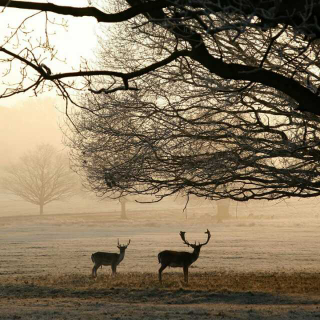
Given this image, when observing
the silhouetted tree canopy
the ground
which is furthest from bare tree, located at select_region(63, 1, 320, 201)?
the ground

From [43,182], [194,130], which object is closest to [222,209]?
[43,182]

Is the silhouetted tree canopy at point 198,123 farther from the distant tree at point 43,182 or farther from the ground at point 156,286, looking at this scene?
the distant tree at point 43,182

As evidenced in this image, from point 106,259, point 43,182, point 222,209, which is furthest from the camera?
point 43,182

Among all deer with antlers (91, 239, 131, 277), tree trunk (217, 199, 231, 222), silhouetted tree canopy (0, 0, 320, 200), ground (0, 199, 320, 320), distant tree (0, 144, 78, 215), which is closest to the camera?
ground (0, 199, 320, 320)

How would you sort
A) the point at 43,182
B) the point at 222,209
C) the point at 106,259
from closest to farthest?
the point at 106,259, the point at 222,209, the point at 43,182

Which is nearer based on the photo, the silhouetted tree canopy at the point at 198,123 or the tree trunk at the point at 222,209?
the silhouetted tree canopy at the point at 198,123

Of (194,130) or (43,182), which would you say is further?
(43,182)

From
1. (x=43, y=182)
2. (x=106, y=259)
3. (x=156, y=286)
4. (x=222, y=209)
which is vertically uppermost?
(x=43, y=182)

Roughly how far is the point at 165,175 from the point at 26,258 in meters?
14.1

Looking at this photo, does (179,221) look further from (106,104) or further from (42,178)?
(106,104)

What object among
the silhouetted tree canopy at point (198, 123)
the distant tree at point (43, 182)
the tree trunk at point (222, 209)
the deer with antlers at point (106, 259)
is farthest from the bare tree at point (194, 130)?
the distant tree at point (43, 182)

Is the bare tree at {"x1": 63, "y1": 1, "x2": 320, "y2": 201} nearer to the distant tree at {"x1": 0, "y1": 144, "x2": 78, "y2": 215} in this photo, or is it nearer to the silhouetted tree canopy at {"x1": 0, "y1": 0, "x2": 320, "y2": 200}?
the silhouetted tree canopy at {"x1": 0, "y1": 0, "x2": 320, "y2": 200}

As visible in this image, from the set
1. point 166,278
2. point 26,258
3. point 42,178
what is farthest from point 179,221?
point 166,278

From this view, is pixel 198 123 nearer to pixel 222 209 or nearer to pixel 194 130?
pixel 194 130
